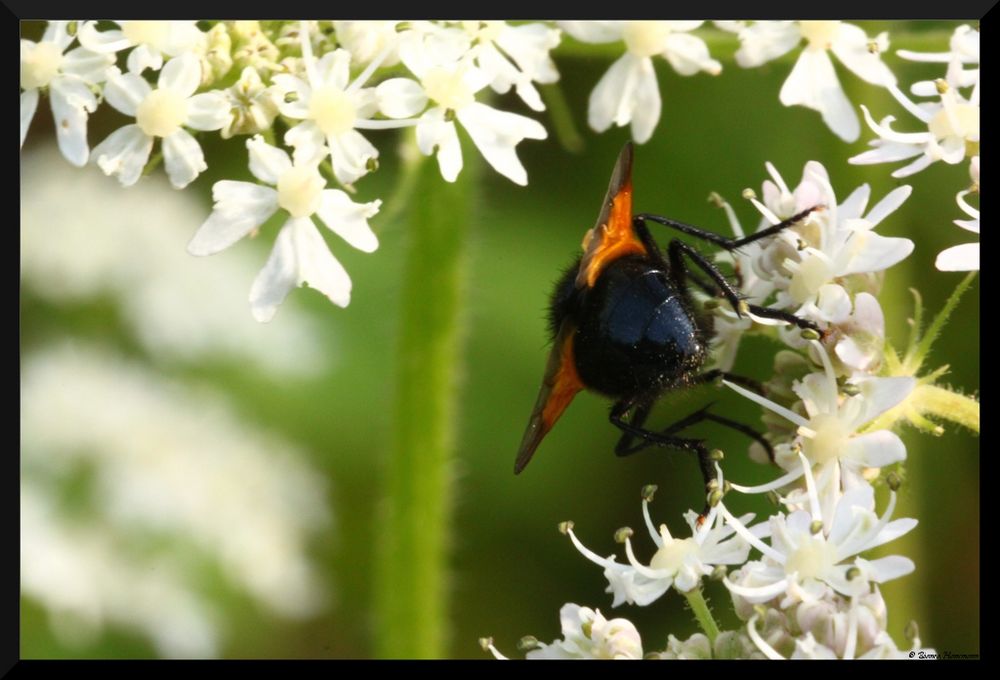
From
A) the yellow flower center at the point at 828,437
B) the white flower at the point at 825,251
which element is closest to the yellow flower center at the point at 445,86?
the white flower at the point at 825,251

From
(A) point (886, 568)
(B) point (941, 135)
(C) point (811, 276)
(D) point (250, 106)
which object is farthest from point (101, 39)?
(A) point (886, 568)

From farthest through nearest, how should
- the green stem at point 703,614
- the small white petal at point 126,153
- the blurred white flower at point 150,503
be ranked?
the blurred white flower at point 150,503 → the small white petal at point 126,153 → the green stem at point 703,614

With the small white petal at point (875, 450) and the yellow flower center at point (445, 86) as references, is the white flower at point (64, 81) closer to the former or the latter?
the yellow flower center at point (445, 86)

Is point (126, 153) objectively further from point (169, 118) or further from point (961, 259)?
point (961, 259)

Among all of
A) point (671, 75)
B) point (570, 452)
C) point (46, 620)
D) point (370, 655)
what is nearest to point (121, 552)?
point (46, 620)

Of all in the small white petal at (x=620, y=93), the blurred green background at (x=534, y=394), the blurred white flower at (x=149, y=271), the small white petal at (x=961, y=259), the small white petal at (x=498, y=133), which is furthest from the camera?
the blurred white flower at (x=149, y=271)
